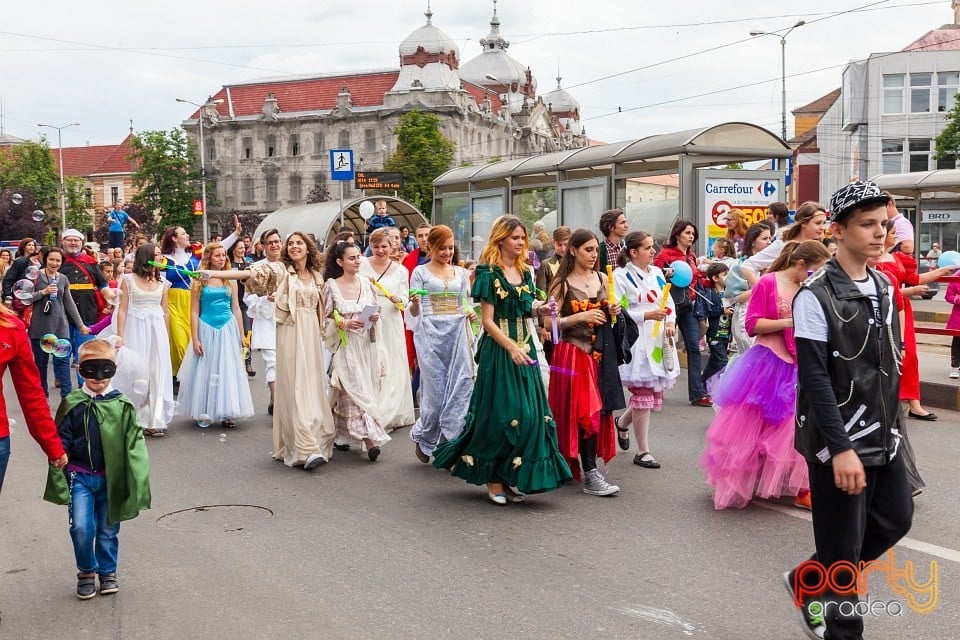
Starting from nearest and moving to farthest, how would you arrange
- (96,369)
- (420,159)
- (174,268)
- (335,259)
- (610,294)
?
(96,369)
(610,294)
(335,259)
(174,268)
(420,159)

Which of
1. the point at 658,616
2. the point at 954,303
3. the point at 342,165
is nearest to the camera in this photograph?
the point at 658,616

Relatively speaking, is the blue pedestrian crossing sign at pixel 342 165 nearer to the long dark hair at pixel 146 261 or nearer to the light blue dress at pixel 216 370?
the light blue dress at pixel 216 370

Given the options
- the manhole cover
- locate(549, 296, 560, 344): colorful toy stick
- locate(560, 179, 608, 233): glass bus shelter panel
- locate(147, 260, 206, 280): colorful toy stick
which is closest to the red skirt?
locate(549, 296, 560, 344): colorful toy stick

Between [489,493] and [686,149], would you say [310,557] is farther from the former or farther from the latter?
[686,149]

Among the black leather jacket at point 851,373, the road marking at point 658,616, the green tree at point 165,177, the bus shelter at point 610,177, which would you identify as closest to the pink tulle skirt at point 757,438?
the road marking at point 658,616

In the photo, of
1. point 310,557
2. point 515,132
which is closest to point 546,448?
point 310,557

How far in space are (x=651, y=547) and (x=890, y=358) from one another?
2.24 m

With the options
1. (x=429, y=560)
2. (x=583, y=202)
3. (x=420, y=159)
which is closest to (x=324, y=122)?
(x=420, y=159)

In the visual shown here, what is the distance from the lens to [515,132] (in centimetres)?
10700

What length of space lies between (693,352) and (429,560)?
233 inches

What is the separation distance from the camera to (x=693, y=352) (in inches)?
420

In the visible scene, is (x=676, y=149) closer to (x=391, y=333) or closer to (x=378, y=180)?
(x=391, y=333)

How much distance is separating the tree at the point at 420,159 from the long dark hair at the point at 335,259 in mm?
59746

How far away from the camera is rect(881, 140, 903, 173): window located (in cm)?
5369
